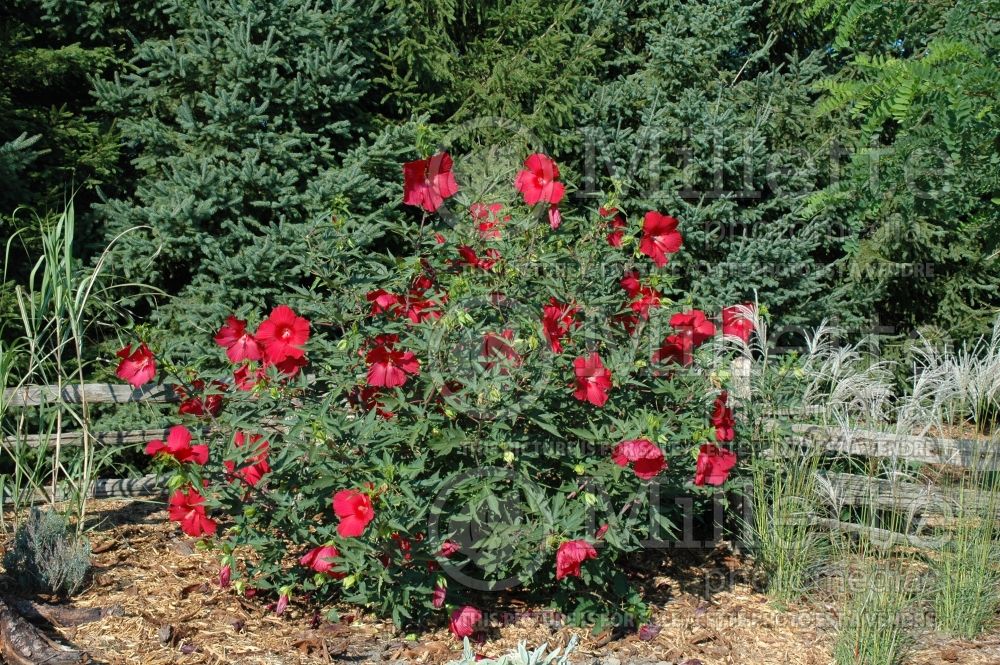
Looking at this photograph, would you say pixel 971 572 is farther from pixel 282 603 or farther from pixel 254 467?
pixel 254 467

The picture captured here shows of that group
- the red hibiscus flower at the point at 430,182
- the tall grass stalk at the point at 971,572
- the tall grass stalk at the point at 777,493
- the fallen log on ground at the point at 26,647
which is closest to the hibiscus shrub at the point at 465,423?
the red hibiscus flower at the point at 430,182

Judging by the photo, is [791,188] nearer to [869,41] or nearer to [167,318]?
[869,41]

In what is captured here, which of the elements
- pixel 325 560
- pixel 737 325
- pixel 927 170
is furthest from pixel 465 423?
pixel 927 170

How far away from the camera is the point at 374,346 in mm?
3303

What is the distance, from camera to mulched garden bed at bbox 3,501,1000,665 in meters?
3.23

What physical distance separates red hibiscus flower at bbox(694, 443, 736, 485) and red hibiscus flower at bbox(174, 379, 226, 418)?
1.75 meters

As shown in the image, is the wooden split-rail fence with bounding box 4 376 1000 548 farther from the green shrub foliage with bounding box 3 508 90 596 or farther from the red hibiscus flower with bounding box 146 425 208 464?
the red hibiscus flower with bounding box 146 425 208 464

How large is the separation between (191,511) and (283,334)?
0.70m

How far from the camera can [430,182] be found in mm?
3178

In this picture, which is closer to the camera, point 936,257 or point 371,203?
point 371,203

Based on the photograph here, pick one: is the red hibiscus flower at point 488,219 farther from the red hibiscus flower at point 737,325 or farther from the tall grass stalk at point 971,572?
the tall grass stalk at point 971,572

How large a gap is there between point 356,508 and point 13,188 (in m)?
3.50

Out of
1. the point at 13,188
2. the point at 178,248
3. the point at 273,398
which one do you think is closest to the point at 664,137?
the point at 178,248

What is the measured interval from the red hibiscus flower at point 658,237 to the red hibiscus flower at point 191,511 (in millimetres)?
1800
